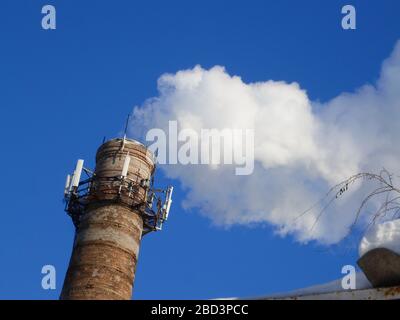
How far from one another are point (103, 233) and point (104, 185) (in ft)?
7.06

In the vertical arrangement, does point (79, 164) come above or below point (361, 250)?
above

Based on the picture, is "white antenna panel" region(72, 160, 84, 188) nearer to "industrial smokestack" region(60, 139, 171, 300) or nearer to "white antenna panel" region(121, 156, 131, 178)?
"industrial smokestack" region(60, 139, 171, 300)

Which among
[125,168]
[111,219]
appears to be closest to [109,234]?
[111,219]

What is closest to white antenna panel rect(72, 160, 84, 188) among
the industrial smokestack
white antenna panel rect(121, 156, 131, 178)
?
the industrial smokestack

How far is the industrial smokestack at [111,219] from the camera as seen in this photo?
19781 mm

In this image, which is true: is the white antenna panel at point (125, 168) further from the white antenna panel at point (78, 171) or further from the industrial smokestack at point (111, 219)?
the white antenna panel at point (78, 171)

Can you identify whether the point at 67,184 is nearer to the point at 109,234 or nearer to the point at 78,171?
the point at 78,171

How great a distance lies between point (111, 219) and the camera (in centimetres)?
2106

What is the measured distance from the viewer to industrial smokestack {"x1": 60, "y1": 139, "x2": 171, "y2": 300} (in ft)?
64.9

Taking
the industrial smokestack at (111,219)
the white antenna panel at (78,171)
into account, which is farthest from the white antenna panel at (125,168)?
the white antenna panel at (78,171)
